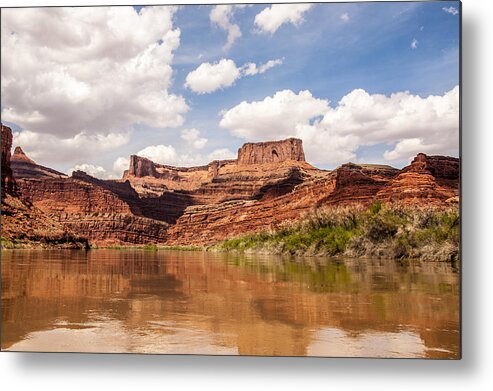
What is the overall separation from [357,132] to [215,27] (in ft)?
10.0

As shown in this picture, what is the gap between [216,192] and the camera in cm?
1792

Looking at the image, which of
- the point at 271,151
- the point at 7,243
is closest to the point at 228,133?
the point at 271,151

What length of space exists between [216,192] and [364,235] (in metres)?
5.97

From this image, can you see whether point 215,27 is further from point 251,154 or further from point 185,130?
point 251,154

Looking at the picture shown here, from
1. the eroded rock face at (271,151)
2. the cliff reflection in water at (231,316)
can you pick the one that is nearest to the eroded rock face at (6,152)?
the cliff reflection in water at (231,316)

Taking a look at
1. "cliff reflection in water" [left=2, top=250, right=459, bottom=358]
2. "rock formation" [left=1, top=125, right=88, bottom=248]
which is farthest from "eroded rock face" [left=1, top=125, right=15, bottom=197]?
"cliff reflection in water" [left=2, top=250, right=459, bottom=358]

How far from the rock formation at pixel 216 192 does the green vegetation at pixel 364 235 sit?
0.43 metres

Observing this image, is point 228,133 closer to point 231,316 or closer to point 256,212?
point 231,316

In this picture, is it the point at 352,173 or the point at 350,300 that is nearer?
the point at 350,300

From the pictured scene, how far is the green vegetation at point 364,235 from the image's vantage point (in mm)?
10984

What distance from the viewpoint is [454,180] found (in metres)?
6.29

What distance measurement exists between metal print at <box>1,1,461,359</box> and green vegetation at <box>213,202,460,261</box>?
654 mm

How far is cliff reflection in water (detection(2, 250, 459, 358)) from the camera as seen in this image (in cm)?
549

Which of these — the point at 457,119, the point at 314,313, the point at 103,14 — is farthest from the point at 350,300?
the point at 103,14
